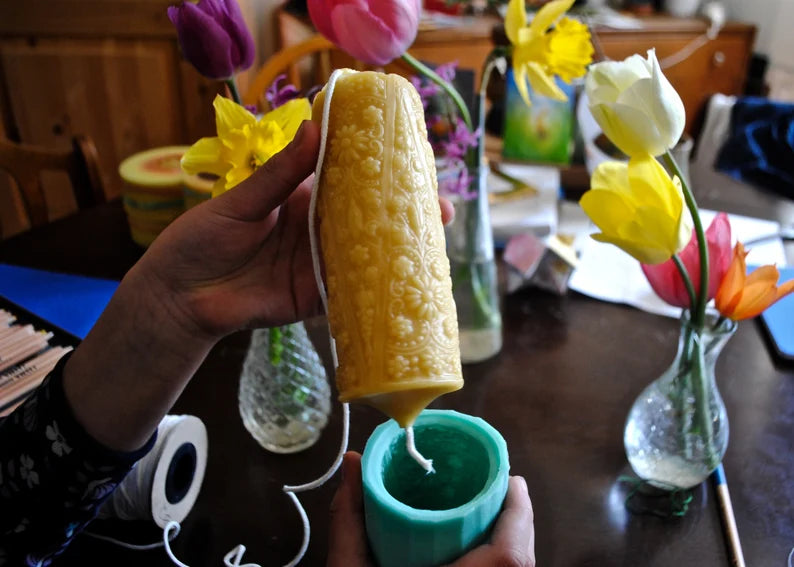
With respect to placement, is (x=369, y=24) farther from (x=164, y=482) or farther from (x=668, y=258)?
(x=164, y=482)

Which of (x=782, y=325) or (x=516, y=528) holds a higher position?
(x=516, y=528)

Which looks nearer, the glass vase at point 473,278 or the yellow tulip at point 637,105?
the yellow tulip at point 637,105

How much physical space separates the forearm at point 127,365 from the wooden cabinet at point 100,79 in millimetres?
1726

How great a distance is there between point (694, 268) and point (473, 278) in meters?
0.30

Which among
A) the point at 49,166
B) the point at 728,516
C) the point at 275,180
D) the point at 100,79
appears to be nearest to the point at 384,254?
the point at 275,180

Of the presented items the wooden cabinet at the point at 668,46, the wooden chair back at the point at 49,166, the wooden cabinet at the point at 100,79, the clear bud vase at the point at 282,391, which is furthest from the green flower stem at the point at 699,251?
the wooden cabinet at the point at 668,46

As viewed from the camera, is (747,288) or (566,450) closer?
(747,288)

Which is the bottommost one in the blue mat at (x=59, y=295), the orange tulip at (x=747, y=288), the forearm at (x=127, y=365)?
the blue mat at (x=59, y=295)

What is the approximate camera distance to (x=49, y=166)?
144 cm

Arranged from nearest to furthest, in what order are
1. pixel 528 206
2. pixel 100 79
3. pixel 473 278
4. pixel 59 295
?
pixel 473 278, pixel 59 295, pixel 528 206, pixel 100 79

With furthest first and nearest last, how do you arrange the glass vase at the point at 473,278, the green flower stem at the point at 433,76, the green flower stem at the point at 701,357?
the glass vase at the point at 473,278 < the green flower stem at the point at 433,76 < the green flower stem at the point at 701,357

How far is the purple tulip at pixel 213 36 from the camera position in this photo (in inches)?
23.7

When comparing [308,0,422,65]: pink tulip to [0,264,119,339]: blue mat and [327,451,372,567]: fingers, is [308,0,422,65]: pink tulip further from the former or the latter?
[0,264,119,339]: blue mat

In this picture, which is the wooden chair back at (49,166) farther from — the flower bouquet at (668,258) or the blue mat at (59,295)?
the flower bouquet at (668,258)
